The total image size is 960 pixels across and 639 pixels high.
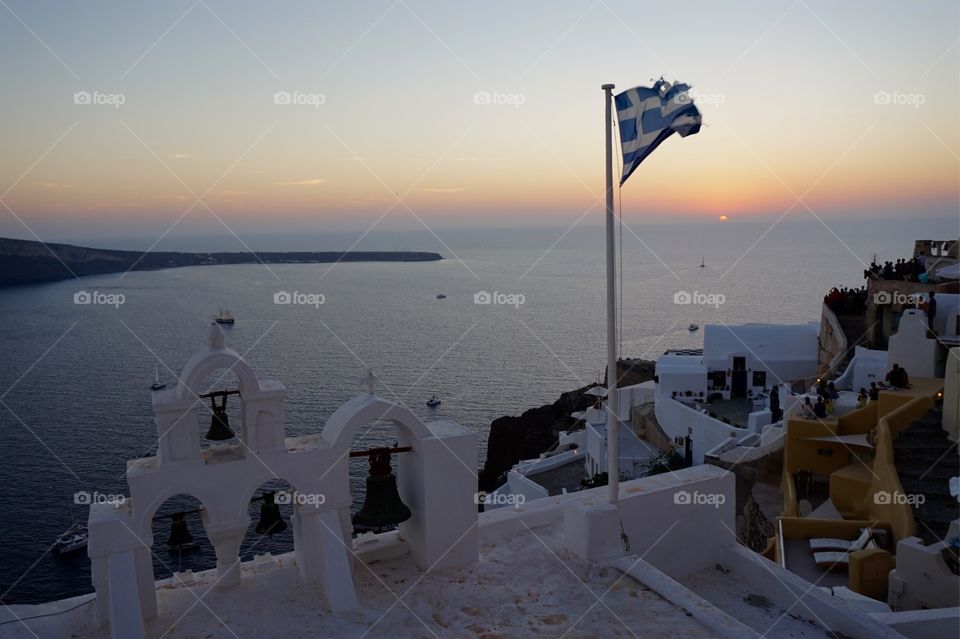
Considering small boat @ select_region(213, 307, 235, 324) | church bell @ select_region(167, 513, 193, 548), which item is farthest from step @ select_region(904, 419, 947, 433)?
small boat @ select_region(213, 307, 235, 324)

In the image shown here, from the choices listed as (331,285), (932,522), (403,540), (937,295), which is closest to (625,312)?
(331,285)

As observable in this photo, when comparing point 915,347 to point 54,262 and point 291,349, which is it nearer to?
point 291,349

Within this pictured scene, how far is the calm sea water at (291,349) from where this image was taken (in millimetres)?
30906

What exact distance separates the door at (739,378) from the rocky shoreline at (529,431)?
10.7 metres

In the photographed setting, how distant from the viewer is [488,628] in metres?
5.79

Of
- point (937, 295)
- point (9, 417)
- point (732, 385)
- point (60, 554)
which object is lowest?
point (60, 554)

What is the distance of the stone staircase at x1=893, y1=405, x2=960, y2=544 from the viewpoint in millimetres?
11305

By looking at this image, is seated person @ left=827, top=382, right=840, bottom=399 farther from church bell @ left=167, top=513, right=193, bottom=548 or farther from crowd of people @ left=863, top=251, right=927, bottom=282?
church bell @ left=167, top=513, right=193, bottom=548

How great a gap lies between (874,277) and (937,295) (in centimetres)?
503

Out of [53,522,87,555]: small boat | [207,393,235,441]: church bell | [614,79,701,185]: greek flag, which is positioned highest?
[614,79,701,185]: greek flag

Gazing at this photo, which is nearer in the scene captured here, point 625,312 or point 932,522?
point 932,522

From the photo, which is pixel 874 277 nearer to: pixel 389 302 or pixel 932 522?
pixel 932 522

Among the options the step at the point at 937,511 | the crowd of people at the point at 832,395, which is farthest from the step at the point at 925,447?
the crowd of people at the point at 832,395

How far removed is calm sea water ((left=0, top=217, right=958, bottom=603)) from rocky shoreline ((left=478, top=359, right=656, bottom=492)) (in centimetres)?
234
